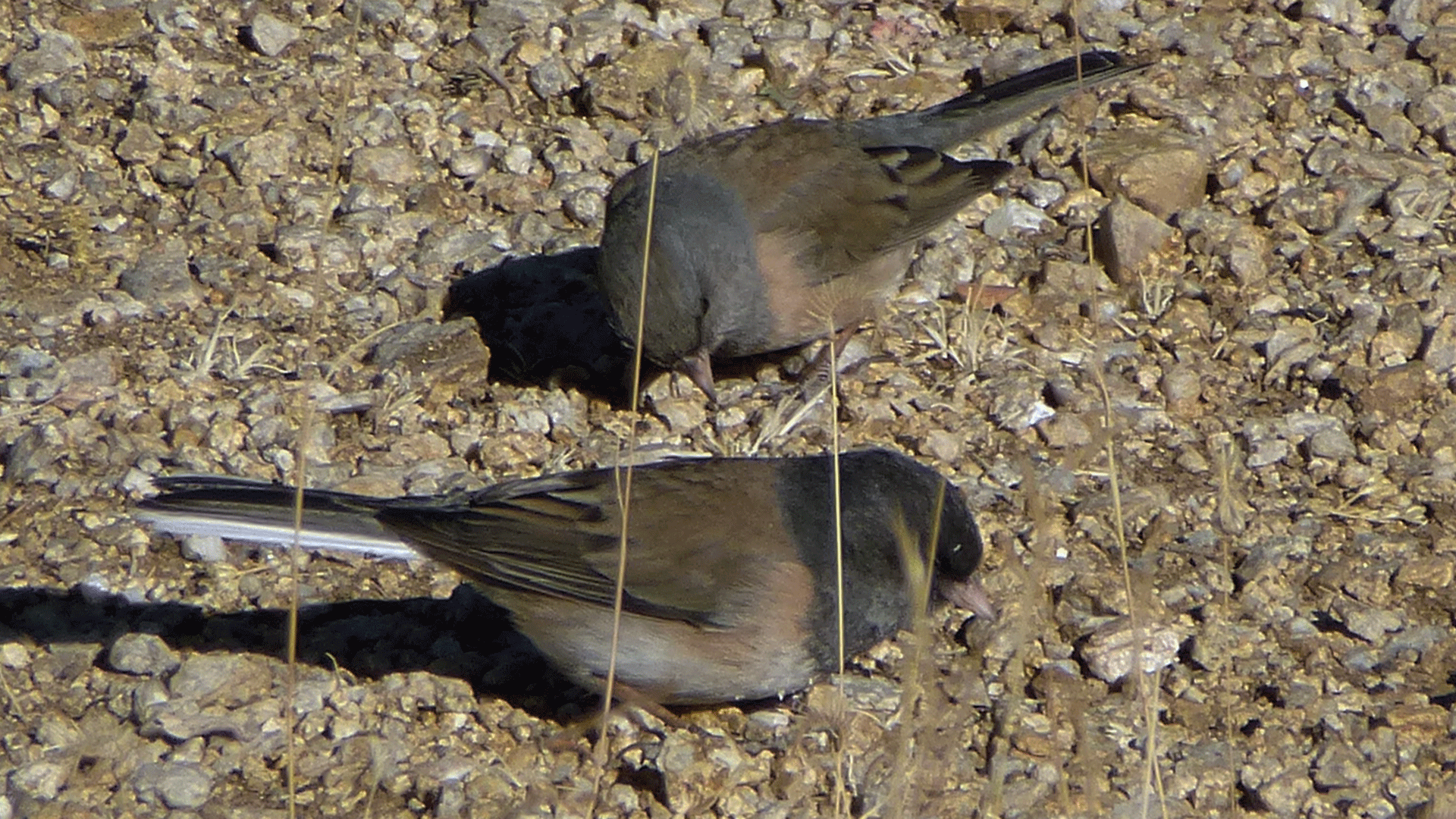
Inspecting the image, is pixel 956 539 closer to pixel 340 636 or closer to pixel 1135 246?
pixel 340 636

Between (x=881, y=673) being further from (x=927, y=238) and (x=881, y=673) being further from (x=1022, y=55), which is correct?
(x=1022, y=55)

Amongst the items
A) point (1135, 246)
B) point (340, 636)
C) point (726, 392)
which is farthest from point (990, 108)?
point (340, 636)

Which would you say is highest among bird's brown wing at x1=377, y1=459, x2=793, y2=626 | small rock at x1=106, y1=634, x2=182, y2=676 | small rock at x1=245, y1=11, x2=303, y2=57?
small rock at x1=245, y1=11, x2=303, y2=57

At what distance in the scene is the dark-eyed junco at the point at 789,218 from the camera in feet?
16.7

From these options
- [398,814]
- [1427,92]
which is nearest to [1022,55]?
[1427,92]

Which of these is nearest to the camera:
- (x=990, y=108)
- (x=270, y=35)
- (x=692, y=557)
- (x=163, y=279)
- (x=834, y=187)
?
(x=692, y=557)

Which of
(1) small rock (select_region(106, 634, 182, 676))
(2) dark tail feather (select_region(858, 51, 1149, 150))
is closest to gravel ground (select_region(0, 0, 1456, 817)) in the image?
(1) small rock (select_region(106, 634, 182, 676))

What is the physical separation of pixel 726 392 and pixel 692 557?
4.77ft

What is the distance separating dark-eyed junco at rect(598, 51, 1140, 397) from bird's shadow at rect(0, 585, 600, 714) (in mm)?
1100

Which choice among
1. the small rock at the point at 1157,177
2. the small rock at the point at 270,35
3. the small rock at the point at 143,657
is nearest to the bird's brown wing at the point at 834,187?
the small rock at the point at 1157,177

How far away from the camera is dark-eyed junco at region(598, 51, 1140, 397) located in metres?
5.09

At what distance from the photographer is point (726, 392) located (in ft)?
17.8

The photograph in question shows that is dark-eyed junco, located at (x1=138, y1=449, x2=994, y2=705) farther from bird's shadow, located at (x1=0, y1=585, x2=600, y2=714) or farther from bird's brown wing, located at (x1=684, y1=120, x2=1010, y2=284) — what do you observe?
bird's brown wing, located at (x1=684, y1=120, x2=1010, y2=284)

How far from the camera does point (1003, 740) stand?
3.97 m
